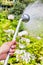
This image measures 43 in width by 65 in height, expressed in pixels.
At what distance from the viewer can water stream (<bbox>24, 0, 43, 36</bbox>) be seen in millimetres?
5125

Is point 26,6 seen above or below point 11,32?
above

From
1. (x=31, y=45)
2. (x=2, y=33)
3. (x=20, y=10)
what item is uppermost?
(x=20, y=10)

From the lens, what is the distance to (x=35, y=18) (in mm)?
5566

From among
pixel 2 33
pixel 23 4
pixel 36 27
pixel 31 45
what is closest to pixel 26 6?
pixel 23 4

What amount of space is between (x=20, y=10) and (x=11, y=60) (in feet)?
6.94

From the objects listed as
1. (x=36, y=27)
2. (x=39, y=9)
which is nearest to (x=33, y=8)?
(x=39, y=9)

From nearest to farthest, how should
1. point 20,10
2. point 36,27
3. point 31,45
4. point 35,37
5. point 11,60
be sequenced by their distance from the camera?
point 11,60, point 31,45, point 35,37, point 36,27, point 20,10

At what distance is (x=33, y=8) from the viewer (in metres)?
6.02

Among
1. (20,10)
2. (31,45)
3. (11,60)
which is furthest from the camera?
(20,10)

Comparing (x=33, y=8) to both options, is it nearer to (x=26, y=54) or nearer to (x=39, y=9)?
(x=39, y=9)

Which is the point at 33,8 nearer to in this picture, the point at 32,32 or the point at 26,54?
the point at 32,32

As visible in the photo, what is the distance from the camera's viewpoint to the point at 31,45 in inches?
172

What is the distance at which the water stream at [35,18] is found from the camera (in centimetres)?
512

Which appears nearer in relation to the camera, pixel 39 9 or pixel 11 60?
pixel 11 60
